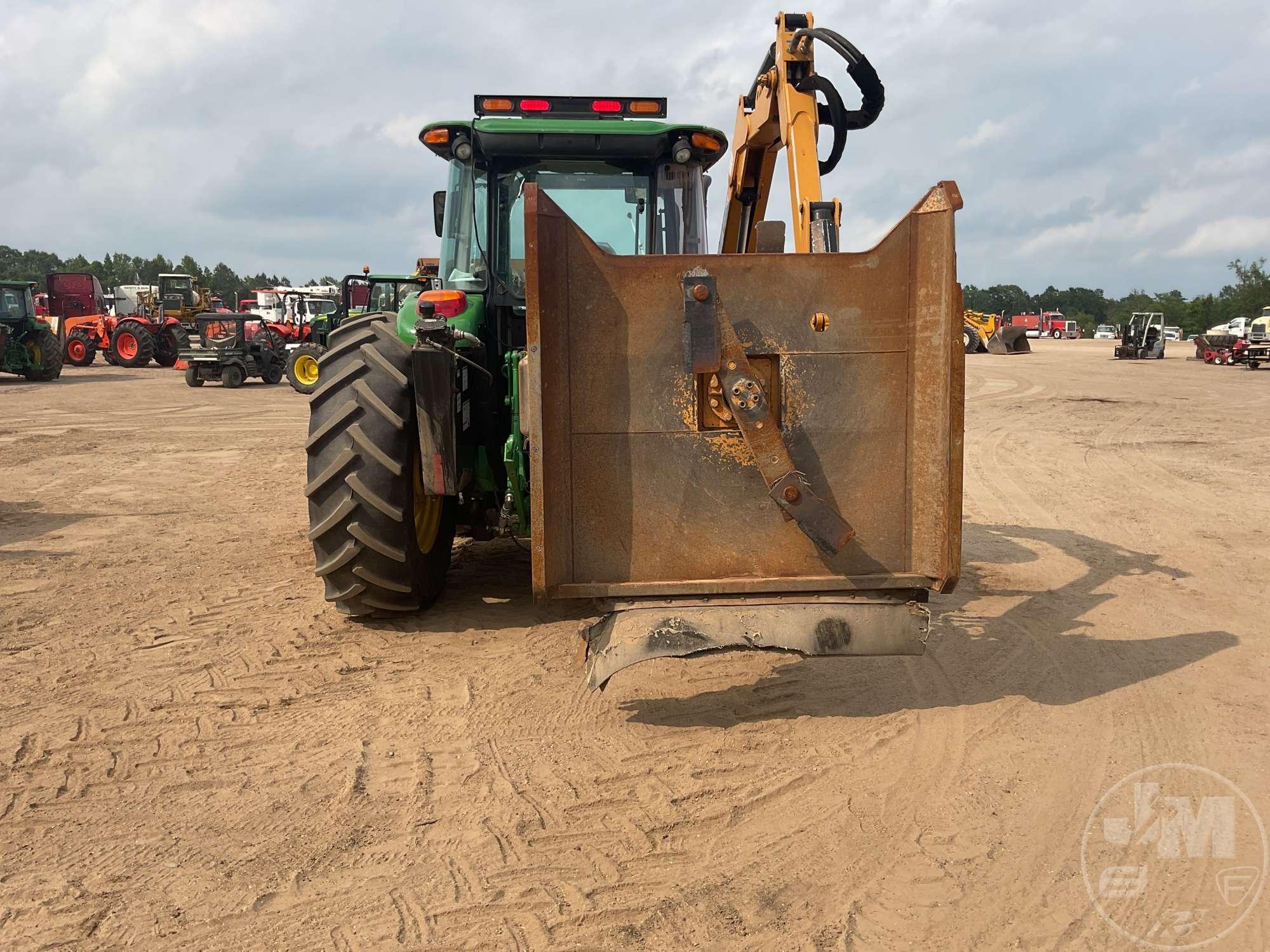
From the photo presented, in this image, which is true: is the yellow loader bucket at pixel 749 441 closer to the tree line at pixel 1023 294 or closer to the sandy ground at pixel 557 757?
the sandy ground at pixel 557 757

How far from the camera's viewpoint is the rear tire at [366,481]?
401 centimetres

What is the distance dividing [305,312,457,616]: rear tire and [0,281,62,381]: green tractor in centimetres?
1960

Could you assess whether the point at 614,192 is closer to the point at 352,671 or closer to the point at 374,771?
the point at 352,671

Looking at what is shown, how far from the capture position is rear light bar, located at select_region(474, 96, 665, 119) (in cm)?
456

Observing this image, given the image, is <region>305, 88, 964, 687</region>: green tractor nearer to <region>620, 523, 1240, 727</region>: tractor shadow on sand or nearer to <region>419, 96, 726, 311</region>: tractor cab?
<region>620, 523, 1240, 727</region>: tractor shadow on sand

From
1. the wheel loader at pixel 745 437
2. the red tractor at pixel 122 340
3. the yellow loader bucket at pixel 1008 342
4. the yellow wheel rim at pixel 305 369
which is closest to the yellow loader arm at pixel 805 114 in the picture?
the wheel loader at pixel 745 437

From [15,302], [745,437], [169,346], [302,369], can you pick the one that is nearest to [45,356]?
[15,302]

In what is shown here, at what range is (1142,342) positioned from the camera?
31.7 m

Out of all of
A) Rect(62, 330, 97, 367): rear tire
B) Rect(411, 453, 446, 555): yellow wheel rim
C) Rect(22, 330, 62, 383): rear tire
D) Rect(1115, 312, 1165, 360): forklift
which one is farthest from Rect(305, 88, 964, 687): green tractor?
Rect(1115, 312, 1165, 360): forklift

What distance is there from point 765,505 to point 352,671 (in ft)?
6.11

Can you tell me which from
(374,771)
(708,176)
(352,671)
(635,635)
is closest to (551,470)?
(635,635)

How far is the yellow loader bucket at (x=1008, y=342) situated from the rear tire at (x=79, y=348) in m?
28.8

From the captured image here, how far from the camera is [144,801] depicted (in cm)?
282

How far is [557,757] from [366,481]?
1.54 meters
